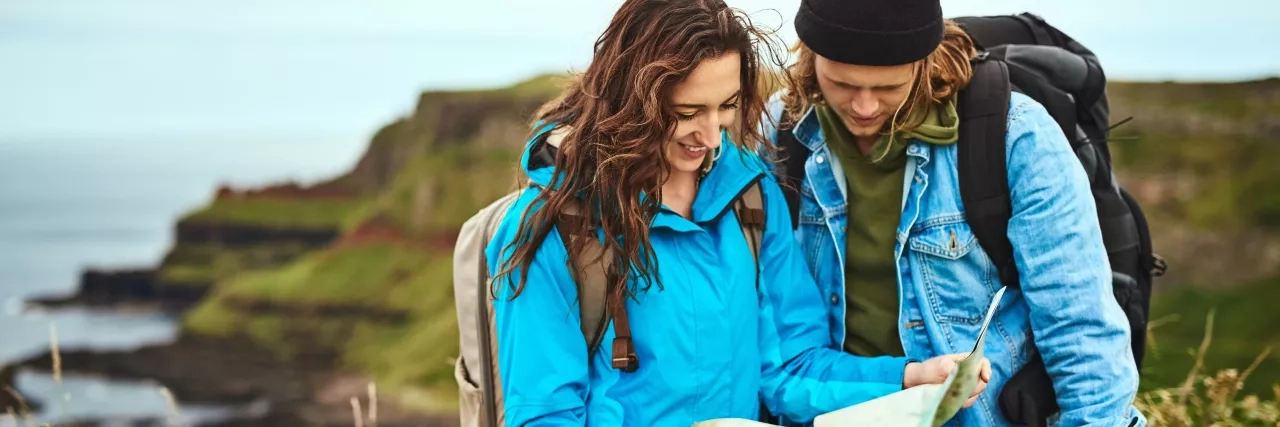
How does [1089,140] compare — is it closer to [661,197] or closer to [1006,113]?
[1006,113]

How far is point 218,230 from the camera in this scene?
115 metres

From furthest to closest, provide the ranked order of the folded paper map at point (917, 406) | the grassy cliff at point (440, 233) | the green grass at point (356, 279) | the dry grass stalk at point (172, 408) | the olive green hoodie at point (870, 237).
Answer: the green grass at point (356, 279) < the grassy cliff at point (440, 233) < the dry grass stalk at point (172, 408) < the olive green hoodie at point (870, 237) < the folded paper map at point (917, 406)

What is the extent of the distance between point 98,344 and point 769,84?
115 metres

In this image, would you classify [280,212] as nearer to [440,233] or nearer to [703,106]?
[440,233]

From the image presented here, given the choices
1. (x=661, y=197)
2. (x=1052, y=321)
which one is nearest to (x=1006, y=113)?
(x=1052, y=321)

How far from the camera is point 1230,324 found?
27.5 m

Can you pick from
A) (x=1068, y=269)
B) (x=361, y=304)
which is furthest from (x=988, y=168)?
(x=361, y=304)

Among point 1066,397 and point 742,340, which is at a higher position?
point 742,340

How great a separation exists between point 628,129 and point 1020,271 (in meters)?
1.19

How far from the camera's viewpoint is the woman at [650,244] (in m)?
2.64

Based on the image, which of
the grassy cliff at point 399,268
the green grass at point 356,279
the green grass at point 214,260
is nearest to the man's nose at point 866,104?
the grassy cliff at point 399,268

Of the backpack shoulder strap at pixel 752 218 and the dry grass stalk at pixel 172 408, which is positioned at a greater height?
the backpack shoulder strap at pixel 752 218

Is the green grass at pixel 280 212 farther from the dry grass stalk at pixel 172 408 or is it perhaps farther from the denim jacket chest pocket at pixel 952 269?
the denim jacket chest pocket at pixel 952 269

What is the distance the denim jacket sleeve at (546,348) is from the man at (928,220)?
910 millimetres
